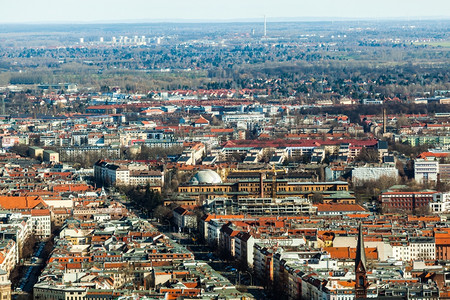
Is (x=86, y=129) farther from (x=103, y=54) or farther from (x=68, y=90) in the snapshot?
(x=103, y=54)

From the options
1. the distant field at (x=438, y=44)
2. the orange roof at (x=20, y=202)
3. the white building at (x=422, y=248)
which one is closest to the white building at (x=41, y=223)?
the orange roof at (x=20, y=202)

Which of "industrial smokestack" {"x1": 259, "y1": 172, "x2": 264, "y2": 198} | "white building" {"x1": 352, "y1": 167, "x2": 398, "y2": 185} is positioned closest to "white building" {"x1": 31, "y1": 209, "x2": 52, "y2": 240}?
"industrial smokestack" {"x1": 259, "y1": 172, "x2": 264, "y2": 198}

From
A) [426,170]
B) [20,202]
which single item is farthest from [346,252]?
[426,170]

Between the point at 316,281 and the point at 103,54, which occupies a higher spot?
the point at 316,281

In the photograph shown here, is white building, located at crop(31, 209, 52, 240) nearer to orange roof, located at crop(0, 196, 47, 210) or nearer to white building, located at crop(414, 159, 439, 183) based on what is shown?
orange roof, located at crop(0, 196, 47, 210)

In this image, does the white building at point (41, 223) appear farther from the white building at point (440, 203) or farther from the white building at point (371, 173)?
the white building at point (371, 173)

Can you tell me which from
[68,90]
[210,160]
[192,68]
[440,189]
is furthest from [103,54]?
[440,189]

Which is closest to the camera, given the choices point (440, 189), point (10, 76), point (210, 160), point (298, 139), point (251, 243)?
point (251, 243)
